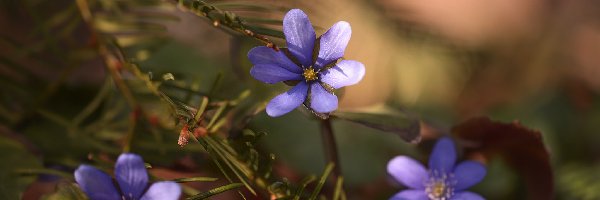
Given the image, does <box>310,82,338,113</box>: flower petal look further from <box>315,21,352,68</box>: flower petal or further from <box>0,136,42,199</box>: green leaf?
<box>0,136,42,199</box>: green leaf

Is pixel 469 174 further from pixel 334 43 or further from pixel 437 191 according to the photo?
pixel 334 43

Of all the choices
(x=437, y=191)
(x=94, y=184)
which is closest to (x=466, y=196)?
(x=437, y=191)

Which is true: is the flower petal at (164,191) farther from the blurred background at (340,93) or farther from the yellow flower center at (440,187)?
the yellow flower center at (440,187)

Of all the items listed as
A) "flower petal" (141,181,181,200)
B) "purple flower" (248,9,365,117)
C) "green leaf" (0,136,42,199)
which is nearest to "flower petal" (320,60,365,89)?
"purple flower" (248,9,365,117)

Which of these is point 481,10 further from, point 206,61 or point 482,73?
point 206,61

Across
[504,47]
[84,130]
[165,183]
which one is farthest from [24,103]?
[504,47]

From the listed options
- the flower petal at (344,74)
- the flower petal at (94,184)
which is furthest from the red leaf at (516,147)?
the flower petal at (94,184)
